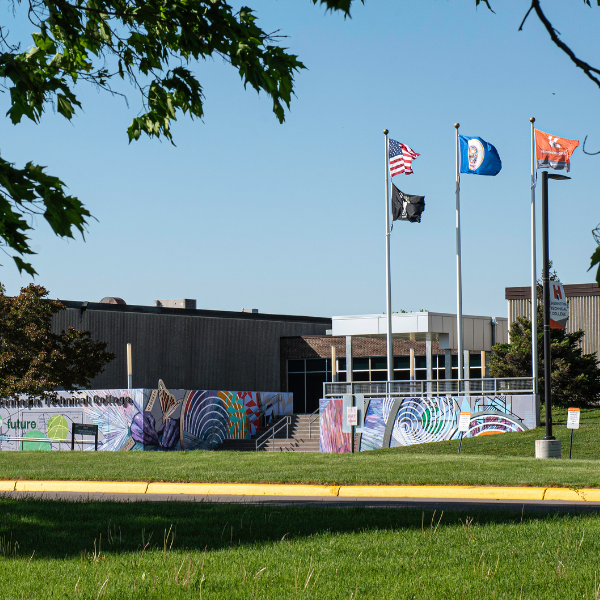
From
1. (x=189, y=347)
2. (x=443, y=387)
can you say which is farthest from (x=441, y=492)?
(x=189, y=347)

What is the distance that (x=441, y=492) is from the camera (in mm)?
14000

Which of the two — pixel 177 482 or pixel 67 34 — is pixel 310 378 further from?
pixel 67 34

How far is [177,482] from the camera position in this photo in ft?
52.0

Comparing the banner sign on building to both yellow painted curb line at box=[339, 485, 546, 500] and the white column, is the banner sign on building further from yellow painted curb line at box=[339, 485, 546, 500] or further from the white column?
yellow painted curb line at box=[339, 485, 546, 500]

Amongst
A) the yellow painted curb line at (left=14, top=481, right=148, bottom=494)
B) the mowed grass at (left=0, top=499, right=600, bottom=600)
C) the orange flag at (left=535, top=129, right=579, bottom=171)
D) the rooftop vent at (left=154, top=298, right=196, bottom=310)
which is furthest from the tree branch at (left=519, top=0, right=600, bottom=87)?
the rooftop vent at (left=154, top=298, right=196, bottom=310)

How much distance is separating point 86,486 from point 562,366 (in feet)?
80.1

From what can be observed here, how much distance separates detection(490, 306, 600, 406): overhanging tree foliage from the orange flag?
25.1 feet

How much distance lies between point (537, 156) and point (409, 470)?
17.2 meters

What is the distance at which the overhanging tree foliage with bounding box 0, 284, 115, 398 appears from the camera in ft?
114

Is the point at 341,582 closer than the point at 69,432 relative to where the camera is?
Yes

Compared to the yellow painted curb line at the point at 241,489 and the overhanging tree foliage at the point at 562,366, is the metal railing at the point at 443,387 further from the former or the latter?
the yellow painted curb line at the point at 241,489

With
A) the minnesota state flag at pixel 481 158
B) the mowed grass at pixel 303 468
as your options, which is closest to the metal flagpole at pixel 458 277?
the minnesota state flag at pixel 481 158

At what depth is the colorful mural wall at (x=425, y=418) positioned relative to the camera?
30.5 meters

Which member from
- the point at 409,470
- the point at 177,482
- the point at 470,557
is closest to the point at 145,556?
the point at 470,557
